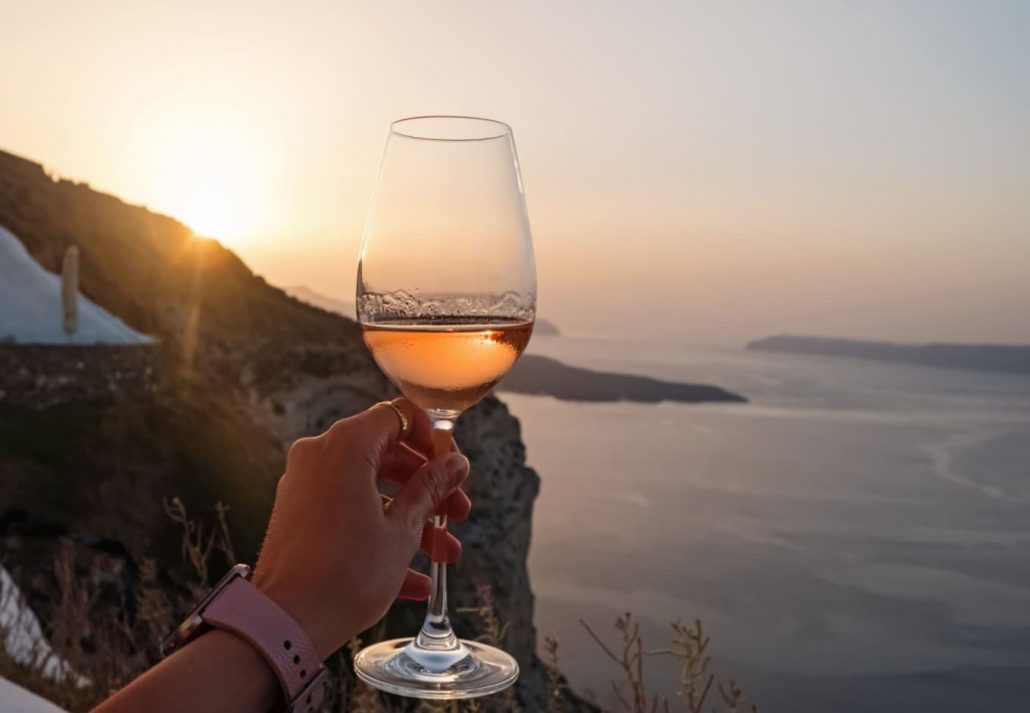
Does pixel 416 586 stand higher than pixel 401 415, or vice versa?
pixel 401 415

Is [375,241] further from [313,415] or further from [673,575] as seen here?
[673,575]

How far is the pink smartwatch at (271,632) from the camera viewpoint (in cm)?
123

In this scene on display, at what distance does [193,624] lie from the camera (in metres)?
1.28

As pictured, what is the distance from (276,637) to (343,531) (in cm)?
18

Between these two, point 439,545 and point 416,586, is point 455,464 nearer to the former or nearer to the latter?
point 439,545

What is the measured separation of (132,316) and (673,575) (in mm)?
29201

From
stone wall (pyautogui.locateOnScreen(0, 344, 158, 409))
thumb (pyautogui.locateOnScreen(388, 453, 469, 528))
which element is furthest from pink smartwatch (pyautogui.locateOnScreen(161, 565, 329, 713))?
stone wall (pyautogui.locateOnScreen(0, 344, 158, 409))

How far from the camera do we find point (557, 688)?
237cm

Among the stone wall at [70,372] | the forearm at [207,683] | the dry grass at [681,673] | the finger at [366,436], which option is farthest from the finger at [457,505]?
the stone wall at [70,372]

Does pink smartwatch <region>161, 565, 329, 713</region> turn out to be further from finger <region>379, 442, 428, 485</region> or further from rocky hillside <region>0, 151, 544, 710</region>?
rocky hillside <region>0, 151, 544, 710</region>

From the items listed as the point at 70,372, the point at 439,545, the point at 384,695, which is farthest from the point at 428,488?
the point at 70,372

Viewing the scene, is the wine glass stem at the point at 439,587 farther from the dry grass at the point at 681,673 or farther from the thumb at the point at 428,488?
the dry grass at the point at 681,673

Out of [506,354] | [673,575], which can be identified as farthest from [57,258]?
[506,354]

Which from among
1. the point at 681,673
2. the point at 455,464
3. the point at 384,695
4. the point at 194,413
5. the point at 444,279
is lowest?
the point at 194,413
